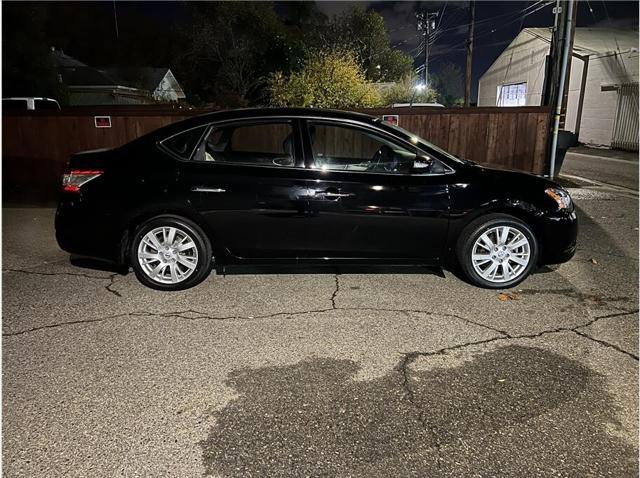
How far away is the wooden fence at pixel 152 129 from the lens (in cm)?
940

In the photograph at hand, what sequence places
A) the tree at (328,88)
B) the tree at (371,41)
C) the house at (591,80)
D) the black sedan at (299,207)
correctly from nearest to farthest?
the black sedan at (299,207) → the tree at (328,88) → the house at (591,80) → the tree at (371,41)

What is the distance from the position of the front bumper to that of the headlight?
0.07 metres

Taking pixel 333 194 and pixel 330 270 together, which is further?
pixel 330 270

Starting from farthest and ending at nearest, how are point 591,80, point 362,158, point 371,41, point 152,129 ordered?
point 371,41 < point 591,80 < point 152,129 < point 362,158

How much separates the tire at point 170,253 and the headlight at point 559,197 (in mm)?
3167

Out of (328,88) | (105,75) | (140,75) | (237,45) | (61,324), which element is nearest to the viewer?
(61,324)

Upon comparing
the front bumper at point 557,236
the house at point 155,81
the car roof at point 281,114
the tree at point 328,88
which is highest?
the house at point 155,81

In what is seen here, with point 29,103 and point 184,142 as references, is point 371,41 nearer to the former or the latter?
point 29,103

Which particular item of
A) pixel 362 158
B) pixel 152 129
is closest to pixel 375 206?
pixel 362 158

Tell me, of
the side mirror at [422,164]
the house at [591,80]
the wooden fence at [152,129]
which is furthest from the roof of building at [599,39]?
the side mirror at [422,164]

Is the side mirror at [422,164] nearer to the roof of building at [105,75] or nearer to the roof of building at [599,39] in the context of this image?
the roof of building at [599,39]

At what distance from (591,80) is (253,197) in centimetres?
2461

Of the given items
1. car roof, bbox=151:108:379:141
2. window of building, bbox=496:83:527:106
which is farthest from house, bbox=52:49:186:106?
car roof, bbox=151:108:379:141

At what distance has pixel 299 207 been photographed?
4.38m
